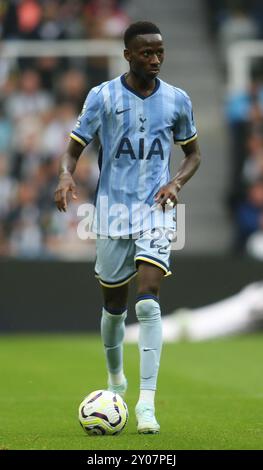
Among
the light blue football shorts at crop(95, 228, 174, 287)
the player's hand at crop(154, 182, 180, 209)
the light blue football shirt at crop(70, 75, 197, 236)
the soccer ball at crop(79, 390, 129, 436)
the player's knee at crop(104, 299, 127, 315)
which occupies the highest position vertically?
the light blue football shirt at crop(70, 75, 197, 236)

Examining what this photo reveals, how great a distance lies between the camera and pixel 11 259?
57.2 feet

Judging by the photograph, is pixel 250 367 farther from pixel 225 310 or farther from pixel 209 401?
pixel 225 310

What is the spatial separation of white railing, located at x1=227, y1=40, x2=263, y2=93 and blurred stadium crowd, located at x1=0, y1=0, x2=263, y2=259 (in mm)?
152

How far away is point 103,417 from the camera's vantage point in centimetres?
790

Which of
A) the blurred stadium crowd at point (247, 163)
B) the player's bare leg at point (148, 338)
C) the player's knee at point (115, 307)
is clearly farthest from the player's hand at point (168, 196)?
the blurred stadium crowd at point (247, 163)

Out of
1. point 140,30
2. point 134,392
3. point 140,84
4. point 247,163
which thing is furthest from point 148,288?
point 247,163

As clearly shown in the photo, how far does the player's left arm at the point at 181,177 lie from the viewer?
8.26 meters

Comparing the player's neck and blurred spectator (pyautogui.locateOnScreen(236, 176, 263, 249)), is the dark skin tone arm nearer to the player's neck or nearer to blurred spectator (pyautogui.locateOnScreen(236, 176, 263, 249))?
the player's neck

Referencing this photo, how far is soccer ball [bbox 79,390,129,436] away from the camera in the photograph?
7.90m

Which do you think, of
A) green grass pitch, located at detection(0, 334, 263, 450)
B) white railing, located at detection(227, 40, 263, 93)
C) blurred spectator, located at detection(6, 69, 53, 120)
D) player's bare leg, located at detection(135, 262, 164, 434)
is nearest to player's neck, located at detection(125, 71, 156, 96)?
player's bare leg, located at detection(135, 262, 164, 434)

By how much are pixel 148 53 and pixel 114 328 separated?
6.75 ft

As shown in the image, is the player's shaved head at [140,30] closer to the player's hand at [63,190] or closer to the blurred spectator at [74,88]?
the player's hand at [63,190]

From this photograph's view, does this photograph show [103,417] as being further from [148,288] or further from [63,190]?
[63,190]
